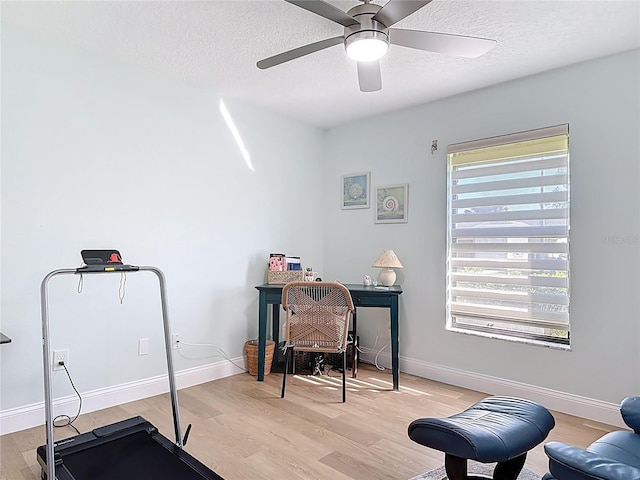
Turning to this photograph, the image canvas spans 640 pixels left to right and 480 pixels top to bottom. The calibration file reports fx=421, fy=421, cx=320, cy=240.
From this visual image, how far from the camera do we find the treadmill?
181 centimetres

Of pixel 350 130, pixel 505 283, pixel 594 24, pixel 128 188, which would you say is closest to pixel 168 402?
pixel 128 188

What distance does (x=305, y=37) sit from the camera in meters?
2.54

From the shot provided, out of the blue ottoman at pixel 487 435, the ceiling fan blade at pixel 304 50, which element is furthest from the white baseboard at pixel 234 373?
the ceiling fan blade at pixel 304 50

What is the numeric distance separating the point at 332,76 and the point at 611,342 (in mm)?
2636

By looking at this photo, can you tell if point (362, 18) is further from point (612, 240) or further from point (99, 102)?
point (612, 240)

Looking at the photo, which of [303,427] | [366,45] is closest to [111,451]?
[303,427]

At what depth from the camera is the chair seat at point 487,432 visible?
1581 mm

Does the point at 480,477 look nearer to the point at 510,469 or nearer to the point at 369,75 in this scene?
the point at 510,469

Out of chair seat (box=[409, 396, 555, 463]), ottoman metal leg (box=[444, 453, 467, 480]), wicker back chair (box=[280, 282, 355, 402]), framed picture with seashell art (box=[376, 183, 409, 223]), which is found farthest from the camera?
framed picture with seashell art (box=[376, 183, 409, 223])

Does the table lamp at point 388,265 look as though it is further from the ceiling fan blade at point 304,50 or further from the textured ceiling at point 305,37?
the ceiling fan blade at point 304,50

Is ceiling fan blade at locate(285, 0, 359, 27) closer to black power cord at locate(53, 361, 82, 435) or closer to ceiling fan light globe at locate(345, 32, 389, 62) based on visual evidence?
ceiling fan light globe at locate(345, 32, 389, 62)

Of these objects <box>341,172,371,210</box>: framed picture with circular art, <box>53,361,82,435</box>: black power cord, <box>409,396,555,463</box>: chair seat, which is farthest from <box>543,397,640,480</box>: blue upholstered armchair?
<box>341,172,371,210</box>: framed picture with circular art

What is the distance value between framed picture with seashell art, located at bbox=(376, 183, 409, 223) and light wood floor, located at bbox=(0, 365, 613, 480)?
1.42 m

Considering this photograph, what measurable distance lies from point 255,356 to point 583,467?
273 centimetres
